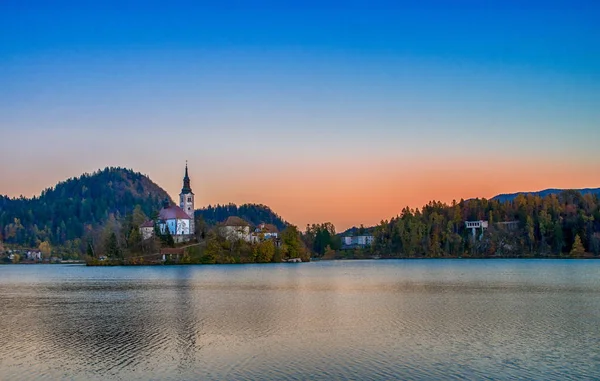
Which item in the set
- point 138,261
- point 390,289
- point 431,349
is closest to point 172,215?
point 138,261

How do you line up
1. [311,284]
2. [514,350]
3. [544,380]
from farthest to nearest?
[311,284]
[514,350]
[544,380]

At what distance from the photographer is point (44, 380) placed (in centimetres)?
2334

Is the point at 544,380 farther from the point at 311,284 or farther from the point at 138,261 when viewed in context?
the point at 138,261

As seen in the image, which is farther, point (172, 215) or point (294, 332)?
point (172, 215)

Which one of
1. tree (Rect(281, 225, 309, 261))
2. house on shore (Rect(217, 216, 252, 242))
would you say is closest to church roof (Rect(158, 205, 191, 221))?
house on shore (Rect(217, 216, 252, 242))

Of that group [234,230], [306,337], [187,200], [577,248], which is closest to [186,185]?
[187,200]

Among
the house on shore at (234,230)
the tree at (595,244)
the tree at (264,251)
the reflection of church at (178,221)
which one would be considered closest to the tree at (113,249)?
the reflection of church at (178,221)

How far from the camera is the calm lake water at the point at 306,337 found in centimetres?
2436

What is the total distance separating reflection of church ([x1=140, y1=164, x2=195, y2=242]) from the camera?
6481 inches

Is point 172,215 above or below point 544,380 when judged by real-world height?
above

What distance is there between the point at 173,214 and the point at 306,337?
142359 millimetres

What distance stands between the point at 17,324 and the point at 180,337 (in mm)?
13320

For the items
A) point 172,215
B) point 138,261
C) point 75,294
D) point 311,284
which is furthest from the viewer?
Answer: point 172,215

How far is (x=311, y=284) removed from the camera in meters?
74.1
